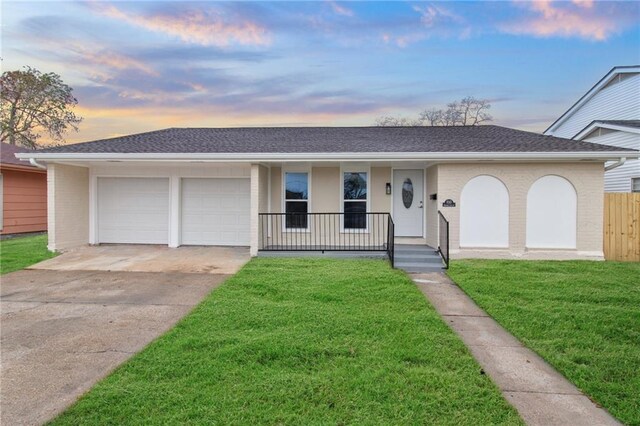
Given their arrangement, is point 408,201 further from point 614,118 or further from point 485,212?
point 614,118

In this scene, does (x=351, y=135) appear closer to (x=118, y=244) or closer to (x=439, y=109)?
(x=118, y=244)

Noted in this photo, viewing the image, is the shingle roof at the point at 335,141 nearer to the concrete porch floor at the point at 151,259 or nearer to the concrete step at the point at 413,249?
the concrete step at the point at 413,249

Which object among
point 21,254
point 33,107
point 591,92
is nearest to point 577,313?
point 21,254

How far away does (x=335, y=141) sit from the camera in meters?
11.2

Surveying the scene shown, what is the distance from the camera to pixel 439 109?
95.1 feet

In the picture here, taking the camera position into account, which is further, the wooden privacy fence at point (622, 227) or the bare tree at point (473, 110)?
the bare tree at point (473, 110)

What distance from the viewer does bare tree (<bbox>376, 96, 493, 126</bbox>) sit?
2784 centimetres

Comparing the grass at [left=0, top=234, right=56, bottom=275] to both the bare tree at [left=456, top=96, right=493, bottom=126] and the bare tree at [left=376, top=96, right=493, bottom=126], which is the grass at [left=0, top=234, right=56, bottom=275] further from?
the bare tree at [left=456, top=96, right=493, bottom=126]

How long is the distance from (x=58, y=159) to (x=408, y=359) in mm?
10349

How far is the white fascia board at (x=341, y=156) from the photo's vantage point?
348 inches

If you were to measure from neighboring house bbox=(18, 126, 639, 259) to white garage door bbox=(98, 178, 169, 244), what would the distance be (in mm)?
32

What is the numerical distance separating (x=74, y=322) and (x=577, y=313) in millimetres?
6989

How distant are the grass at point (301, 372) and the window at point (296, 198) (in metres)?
5.36

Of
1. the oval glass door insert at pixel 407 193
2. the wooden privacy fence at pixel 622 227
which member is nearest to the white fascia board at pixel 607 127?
the wooden privacy fence at pixel 622 227
